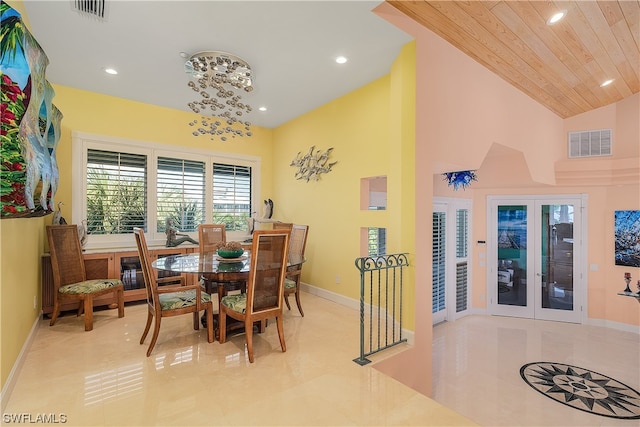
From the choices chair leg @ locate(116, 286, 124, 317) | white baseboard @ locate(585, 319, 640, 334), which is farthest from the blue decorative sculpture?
chair leg @ locate(116, 286, 124, 317)

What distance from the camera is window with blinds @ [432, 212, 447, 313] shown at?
5.11 m

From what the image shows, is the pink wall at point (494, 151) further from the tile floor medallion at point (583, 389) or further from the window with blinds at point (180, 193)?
the window with blinds at point (180, 193)

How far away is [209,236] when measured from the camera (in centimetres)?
449

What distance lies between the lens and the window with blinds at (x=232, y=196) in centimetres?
558

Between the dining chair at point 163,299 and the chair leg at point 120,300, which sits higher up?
the dining chair at point 163,299

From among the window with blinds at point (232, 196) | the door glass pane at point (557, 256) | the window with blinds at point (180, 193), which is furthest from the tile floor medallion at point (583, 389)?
the window with blinds at point (180, 193)

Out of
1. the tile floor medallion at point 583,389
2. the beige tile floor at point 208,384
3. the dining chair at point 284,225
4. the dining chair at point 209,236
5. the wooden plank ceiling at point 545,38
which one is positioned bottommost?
the tile floor medallion at point 583,389

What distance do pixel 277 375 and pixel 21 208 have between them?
215 centimetres

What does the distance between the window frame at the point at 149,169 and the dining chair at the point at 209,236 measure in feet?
3.02

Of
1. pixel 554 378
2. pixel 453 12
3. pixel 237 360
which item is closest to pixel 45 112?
pixel 237 360

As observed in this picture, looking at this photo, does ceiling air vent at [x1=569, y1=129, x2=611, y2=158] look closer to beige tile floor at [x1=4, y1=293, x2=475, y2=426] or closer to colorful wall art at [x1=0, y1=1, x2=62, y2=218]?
beige tile floor at [x1=4, y1=293, x2=475, y2=426]

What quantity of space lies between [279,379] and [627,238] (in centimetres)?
606

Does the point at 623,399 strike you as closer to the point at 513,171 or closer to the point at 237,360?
the point at 513,171

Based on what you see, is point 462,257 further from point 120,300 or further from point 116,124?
point 116,124
